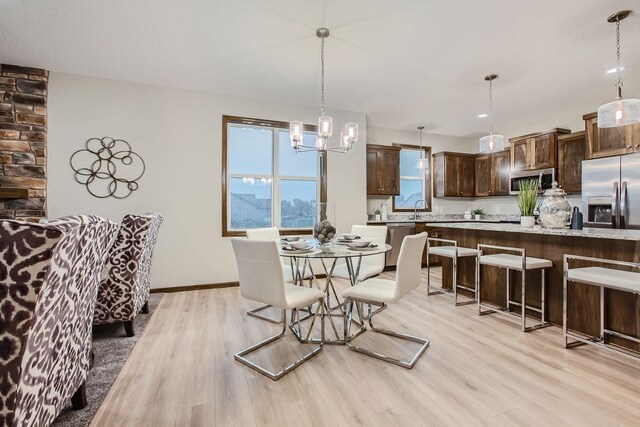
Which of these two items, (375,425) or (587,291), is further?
(587,291)

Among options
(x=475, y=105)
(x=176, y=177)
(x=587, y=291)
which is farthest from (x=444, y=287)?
(x=176, y=177)

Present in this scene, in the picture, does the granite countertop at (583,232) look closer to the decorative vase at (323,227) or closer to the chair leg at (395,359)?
the chair leg at (395,359)

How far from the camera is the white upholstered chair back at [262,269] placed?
1.91 meters

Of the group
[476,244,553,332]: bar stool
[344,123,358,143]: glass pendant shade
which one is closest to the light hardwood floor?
[476,244,553,332]: bar stool

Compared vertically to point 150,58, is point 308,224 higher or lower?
lower

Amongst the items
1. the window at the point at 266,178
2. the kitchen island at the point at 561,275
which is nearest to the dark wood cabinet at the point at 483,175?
the kitchen island at the point at 561,275

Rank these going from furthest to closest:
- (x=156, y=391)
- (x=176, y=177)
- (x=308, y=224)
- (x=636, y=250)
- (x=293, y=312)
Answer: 1. (x=308, y=224)
2. (x=176, y=177)
3. (x=293, y=312)
4. (x=636, y=250)
5. (x=156, y=391)

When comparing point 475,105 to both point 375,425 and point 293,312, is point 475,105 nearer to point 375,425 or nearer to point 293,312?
point 293,312

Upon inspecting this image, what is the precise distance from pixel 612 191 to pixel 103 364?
6.01 metres

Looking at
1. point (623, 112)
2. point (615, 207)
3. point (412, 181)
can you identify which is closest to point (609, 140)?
point (615, 207)

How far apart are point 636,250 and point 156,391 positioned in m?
3.52

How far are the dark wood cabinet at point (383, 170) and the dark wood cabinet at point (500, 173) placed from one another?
7.01 feet

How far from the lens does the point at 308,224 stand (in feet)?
16.0

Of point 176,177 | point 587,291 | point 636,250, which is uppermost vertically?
point 176,177
